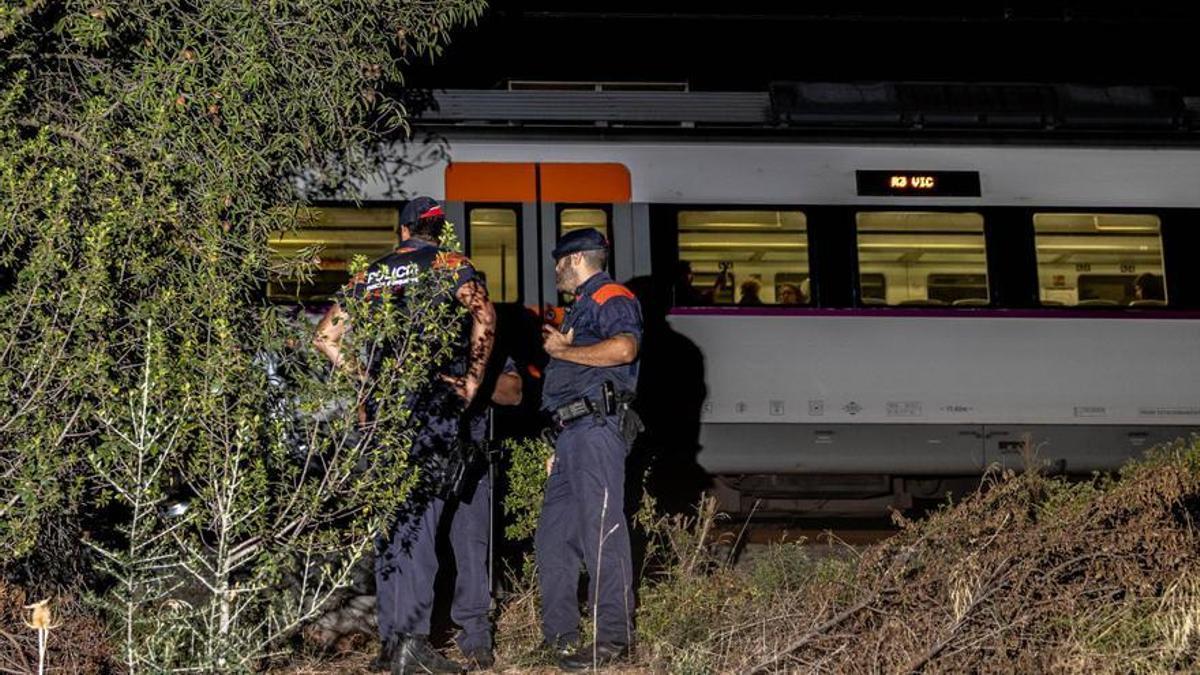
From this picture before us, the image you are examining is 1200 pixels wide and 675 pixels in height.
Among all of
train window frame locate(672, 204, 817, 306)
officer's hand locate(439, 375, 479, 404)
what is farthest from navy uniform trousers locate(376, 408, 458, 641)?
train window frame locate(672, 204, 817, 306)

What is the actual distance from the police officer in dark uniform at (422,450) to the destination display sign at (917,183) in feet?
16.2

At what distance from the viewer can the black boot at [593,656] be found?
18.6ft

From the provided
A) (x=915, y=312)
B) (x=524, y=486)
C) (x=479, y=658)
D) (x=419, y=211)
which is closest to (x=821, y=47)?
(x=915, y=312)

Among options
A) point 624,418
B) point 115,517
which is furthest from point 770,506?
point 115,517

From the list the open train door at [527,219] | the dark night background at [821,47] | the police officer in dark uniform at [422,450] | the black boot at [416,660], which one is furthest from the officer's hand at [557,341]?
the dark night background at [821,47]

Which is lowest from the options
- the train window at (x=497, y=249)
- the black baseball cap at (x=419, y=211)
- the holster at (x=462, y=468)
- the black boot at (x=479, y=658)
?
the black boot at (x=479, y=658)

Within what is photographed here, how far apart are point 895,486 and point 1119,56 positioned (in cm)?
1586

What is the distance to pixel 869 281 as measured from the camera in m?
10.1

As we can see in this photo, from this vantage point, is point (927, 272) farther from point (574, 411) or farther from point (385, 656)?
point (385, 656)

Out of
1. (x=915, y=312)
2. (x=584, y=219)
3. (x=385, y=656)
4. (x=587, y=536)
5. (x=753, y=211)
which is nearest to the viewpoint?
(x=385, y=656)

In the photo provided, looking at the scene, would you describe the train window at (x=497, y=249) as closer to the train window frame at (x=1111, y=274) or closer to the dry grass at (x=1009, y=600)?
the train window frame at (x=1111, y=274)

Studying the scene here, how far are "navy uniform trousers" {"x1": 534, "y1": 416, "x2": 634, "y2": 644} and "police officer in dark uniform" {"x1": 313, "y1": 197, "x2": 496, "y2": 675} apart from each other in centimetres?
55

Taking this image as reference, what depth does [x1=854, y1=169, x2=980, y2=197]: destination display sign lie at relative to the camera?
10172 mm

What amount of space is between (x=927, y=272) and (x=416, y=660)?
5758 mm
